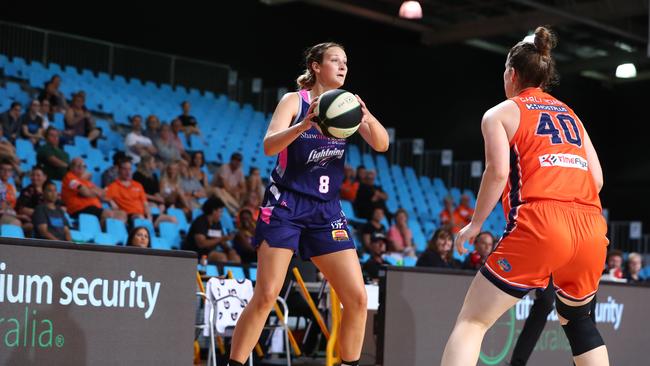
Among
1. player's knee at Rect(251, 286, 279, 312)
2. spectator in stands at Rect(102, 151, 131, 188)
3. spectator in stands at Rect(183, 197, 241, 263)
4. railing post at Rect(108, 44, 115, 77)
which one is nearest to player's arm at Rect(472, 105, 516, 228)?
player's knee at Rect(251, 286, 279, 312)

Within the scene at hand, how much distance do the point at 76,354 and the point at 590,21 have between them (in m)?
14.1

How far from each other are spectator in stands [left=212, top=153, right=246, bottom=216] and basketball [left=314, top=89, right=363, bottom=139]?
25.5 feet

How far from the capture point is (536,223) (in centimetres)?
388

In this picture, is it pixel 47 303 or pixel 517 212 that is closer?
pixel 517 212

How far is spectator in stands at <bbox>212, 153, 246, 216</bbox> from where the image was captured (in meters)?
12.0

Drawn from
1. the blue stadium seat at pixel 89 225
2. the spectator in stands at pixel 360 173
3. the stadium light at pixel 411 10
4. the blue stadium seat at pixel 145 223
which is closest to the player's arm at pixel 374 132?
the blue stadium seat at pixel 89 225

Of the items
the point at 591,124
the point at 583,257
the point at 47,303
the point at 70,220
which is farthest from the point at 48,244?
the point at 591,124

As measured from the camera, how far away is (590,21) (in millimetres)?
16688

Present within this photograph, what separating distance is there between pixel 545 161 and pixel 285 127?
4.28 feet


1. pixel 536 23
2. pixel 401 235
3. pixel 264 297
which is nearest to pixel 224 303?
pixel 264 297

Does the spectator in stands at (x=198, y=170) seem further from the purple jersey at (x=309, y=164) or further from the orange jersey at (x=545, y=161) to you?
the orange jersey at (x=545, y=161)

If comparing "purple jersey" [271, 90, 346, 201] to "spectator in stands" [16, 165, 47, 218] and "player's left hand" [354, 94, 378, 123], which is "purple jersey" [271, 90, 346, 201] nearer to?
"player's left hand" [354, 94, 378, 123]

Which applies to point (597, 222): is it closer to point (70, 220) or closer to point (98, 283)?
point (98, 283)

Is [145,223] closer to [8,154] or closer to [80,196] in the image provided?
[80,196]
